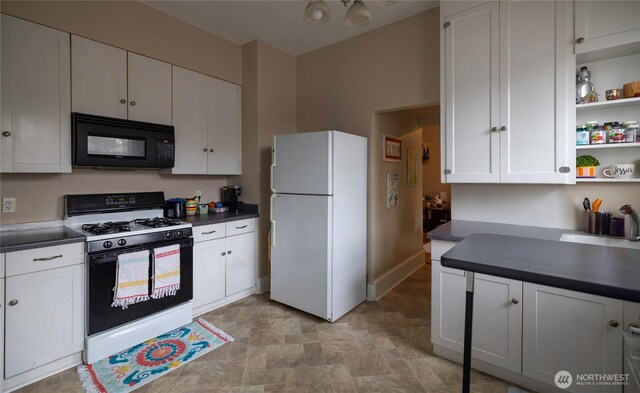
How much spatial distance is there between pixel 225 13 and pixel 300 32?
76 cm

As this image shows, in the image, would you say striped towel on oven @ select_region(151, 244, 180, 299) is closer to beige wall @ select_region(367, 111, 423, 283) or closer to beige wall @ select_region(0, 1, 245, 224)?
beige wall @ select_region(0, 1, 245, 224)

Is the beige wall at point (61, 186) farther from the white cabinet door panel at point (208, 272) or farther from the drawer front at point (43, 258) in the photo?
the white cabinet door panel at point (208, 272)

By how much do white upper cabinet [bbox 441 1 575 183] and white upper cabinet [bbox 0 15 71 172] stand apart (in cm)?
292

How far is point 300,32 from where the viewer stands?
315 cm

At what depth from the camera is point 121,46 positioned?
2.55 metres

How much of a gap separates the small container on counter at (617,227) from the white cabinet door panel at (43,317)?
11.7ft

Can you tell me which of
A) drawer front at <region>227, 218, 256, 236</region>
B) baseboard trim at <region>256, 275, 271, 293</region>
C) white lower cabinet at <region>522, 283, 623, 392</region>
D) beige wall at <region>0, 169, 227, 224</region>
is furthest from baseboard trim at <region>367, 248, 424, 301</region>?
beige wall at <region>0, 169, 227, 224</region>

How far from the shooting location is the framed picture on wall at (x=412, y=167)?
4020 millimetres

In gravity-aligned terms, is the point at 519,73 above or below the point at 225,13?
below

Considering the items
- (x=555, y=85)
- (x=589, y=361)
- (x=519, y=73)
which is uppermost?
(x=519, y=73)

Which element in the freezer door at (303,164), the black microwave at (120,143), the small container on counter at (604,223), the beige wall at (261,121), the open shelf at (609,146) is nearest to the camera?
the open shelf at (609,146)

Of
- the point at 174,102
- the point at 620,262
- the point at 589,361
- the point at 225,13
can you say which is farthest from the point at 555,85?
the point at 174,102

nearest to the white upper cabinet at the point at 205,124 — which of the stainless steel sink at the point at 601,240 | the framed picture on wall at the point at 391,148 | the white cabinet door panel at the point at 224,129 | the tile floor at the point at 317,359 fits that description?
the white cabinet door panel at the point at 224,129

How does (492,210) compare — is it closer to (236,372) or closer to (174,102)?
(236,372)
